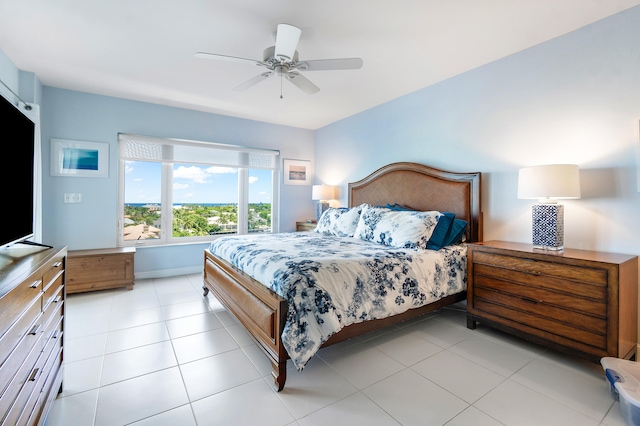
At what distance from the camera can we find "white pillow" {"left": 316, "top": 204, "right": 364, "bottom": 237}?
3668 mm

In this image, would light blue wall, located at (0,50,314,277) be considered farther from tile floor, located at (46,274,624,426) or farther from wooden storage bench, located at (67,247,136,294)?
tile floor, located at (46,274,624,426)

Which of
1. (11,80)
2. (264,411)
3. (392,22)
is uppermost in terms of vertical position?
(392,22)

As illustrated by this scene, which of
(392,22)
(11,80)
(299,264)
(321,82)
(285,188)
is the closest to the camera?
(299,264)

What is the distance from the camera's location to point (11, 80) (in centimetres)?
296

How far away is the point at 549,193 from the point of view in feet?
7.31

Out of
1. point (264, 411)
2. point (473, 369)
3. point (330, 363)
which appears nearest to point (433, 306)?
point (473, 369)

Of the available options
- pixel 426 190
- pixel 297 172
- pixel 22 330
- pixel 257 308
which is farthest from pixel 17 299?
pixel 297 172

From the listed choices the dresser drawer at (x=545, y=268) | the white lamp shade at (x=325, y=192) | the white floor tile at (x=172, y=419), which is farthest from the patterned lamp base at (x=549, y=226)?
the white lamp shade at (x=325, y=192)

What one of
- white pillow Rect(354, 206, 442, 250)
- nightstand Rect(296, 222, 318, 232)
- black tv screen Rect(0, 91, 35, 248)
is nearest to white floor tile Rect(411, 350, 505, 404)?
white pillow Rect(354, 206, 442, 250)

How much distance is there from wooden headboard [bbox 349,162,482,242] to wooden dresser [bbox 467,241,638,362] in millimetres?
621

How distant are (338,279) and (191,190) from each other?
136 inches

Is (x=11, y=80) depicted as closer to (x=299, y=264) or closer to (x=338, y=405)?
(x=299, y=264)

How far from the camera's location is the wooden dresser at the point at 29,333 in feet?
3.15

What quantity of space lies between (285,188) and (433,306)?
3.47m
